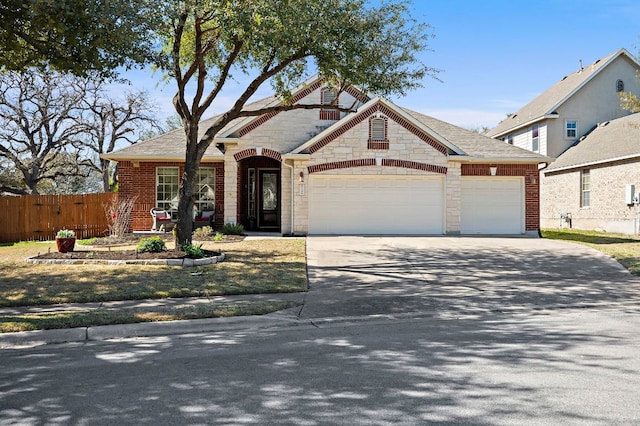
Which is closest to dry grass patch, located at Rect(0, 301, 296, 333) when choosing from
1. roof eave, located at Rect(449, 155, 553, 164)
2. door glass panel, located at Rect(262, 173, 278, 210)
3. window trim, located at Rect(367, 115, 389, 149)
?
window trim, located at Rect(367, 115, 389, 149)

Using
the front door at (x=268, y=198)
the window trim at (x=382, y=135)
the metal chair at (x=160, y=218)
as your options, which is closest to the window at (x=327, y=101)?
the window trim at (x=382, y=135)

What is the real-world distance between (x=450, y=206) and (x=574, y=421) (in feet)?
53.2

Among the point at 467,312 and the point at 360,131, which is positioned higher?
the point at 360,131

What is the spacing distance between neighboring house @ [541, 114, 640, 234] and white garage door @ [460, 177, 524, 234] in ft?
18.2

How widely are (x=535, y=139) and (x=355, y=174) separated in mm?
16062

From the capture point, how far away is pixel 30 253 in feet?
48.5

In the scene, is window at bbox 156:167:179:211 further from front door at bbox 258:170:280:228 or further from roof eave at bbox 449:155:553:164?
roof eave at bbox 449:155:553:164

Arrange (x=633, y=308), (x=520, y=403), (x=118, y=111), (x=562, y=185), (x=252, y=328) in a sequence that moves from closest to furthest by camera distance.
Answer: (x=520, y=403)
(x=252, y=328)
(x=633, y=308)
(x=562, y=185)
(x=118, y=111)

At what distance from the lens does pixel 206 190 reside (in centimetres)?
2100

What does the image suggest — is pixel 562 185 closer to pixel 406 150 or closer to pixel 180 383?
pixel 406 150

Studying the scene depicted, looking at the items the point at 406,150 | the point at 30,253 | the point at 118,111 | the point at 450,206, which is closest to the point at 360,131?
the point at 406,150

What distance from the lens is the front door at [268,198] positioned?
2230 cm

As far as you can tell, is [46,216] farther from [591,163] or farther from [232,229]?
[591,163]

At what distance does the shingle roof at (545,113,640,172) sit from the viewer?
23.5 meters
